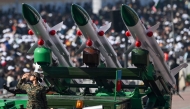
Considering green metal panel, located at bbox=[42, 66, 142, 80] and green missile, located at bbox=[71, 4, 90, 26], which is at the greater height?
green missile, located at bbox=[71, 4, 90, 26]

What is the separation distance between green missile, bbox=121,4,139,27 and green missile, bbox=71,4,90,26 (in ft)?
5.29

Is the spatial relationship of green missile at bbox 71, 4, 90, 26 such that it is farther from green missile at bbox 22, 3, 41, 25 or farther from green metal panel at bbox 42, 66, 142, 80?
green metal panel at bbox 42, 66, 142, 80

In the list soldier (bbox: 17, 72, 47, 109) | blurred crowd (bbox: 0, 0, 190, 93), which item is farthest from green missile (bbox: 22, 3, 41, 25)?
blurred crowd (bbox: 0, 0, 190, 93)

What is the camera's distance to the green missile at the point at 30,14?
1888cm

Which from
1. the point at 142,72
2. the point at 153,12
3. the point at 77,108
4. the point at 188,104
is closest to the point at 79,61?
the point at 188,104

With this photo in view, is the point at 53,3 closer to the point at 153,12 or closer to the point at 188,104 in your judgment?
the point at 153,12

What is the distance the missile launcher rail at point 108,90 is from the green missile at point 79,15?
2266mm

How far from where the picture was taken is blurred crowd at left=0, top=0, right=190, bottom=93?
31.3m

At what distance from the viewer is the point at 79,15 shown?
19.1 meters

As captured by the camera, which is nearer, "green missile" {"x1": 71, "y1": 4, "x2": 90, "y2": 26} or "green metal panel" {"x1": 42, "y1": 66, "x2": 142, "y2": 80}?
"green metal panel" {"x1": 42, "y1": 66, "x2": 142, "y2": 80}

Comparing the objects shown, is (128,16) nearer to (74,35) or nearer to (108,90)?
(108,90)

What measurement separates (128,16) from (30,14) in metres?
2.85

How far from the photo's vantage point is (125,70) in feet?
47.9

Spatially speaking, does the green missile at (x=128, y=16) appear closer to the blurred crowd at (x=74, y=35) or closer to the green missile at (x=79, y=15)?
the green missile at (x=79, y=15)
